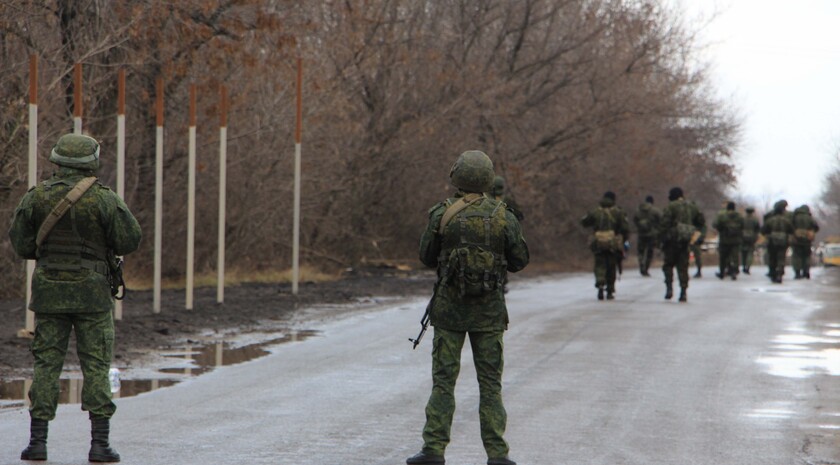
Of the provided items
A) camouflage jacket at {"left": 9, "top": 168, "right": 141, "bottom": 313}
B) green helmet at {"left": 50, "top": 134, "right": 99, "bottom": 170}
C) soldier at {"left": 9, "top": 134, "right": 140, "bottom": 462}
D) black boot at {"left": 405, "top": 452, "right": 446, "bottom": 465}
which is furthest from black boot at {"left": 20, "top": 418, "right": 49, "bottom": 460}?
black boot at {"left": 405, "top": 452, "right": 446, "bottom": 465}

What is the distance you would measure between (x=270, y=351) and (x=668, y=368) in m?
4.10

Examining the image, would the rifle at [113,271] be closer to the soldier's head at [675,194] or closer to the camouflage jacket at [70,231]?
the camouflage jacket at [70,231]

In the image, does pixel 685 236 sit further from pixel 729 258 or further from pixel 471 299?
pixel 471 299

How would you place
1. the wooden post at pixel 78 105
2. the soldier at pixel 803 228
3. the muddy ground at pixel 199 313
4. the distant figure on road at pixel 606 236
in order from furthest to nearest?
1. the soldier at pixel 803 228
2. the distant figure on road at pixel 606 236
3. the wooden post at pixel 78 105
4. the muddy ground at pixel 199 313

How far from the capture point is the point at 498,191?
60.7 feet

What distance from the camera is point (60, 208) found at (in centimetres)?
752

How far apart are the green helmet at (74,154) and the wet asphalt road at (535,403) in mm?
1647

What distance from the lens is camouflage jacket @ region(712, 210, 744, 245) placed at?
30672 mm

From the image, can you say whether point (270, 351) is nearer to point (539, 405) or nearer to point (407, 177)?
point (539, 405)

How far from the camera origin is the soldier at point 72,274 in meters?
7.57

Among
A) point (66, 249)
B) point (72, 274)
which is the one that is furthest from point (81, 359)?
point (66, 249)

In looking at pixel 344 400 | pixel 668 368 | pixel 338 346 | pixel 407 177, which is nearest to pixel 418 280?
pixel 407 177

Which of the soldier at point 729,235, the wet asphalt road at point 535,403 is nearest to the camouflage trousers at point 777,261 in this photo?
the soldier at point 729,235

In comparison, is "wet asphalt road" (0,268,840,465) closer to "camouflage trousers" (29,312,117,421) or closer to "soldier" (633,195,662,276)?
"camouflage trousers" (29,312,117,421)
